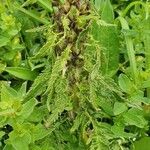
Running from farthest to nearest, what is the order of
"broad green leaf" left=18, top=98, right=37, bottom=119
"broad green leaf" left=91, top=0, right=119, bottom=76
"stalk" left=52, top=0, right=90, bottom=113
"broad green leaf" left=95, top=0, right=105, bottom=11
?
"broad green leaf" left=95, top=0, right=105, bottom=11, "broad green leaf" left=91, top=0, right=119, bottom=76, "broad green leaf" left=18, top=98, right=37, bottom=119, "stalk" left=52, top=0, right=90, bottom=113

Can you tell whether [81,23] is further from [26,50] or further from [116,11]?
[116,11]

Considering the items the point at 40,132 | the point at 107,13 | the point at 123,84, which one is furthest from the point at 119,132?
the point at 107,13

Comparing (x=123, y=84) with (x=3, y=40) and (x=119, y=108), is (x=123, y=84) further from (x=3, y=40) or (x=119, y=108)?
(x=3, y=40)

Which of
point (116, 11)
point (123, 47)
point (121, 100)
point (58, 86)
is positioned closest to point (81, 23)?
point (58, 86)

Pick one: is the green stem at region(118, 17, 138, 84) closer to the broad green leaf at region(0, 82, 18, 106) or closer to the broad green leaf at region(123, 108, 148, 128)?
the broad green leaf at region(123, 108, 148, 128)

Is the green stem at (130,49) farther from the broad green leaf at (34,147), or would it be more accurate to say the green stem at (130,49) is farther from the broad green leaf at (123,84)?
the broad green leaf at (34,147)


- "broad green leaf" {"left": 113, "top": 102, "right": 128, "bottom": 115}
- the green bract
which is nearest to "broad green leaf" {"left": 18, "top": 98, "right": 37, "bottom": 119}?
the green bract
